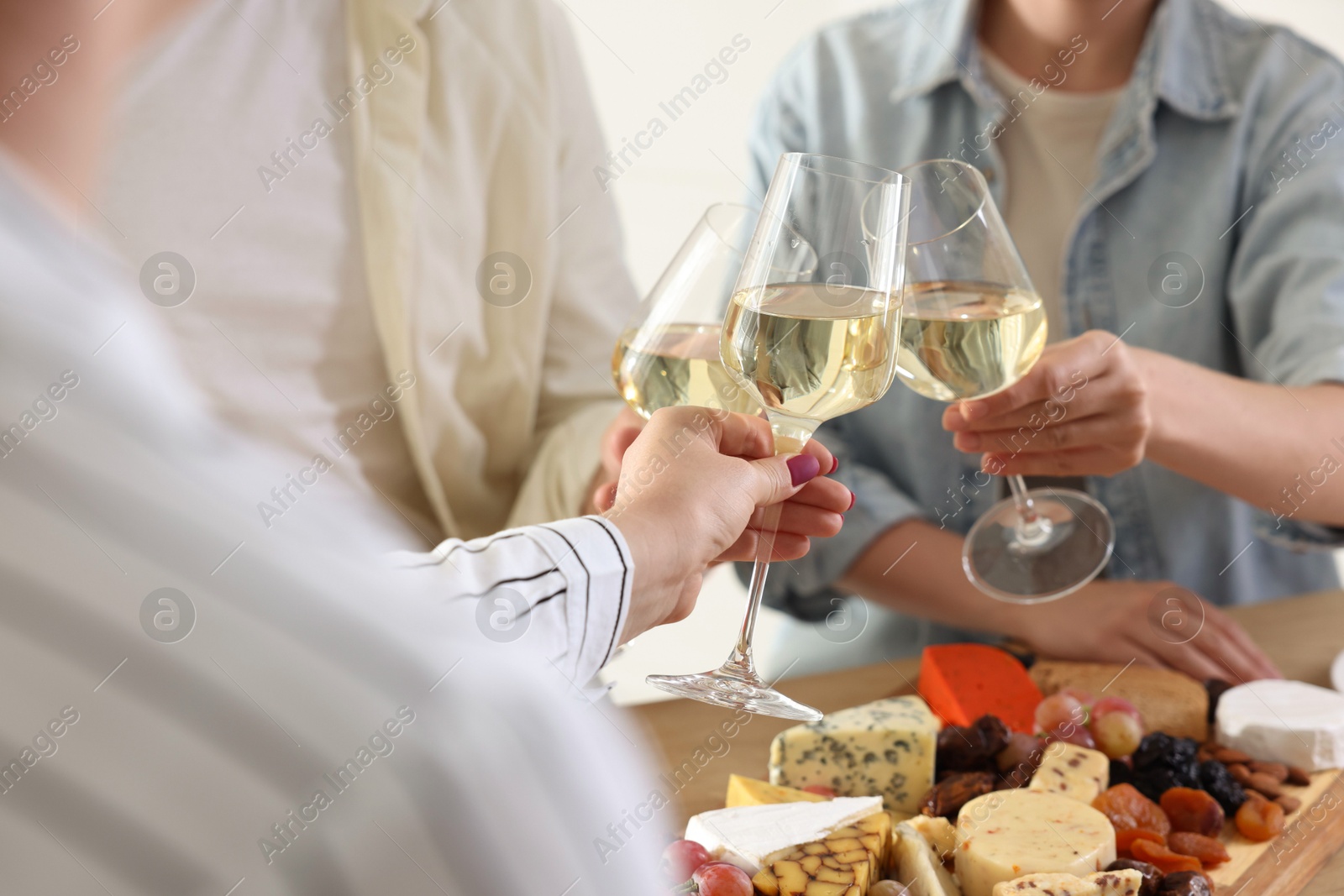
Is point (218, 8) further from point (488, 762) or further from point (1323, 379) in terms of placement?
point (1323, 379)

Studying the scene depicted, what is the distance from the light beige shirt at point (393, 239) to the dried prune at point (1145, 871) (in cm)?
61

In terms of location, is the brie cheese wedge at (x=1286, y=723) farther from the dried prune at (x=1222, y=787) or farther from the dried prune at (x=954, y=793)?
the dried prune at (x=954, y=793)

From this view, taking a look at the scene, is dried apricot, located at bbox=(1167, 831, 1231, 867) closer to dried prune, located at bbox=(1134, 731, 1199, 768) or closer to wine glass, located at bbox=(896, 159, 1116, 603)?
dried prune, located at bbox=(1134, 731, 1199, 768)

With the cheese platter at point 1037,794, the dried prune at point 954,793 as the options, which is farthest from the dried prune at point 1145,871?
the dried prune at point 954,793

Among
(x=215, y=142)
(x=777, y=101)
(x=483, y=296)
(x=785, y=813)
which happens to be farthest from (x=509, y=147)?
(x=785, y=813)

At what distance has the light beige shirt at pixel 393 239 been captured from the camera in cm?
101

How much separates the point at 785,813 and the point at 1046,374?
0.41 metres

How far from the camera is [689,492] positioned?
1.94ft

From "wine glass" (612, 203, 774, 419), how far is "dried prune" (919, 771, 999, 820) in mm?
319

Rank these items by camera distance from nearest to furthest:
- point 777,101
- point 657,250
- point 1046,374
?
point 1046,374 < point 777,101 < point 657,250

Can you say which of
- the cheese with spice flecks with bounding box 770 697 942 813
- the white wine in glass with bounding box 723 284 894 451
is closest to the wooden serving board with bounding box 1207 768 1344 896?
the cheese with spice flecks with bounding box 770 697 942 813

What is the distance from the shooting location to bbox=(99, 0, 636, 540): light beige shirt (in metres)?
1.01

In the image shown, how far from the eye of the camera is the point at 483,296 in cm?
120

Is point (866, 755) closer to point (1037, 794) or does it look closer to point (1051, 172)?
point (1037, 794)
